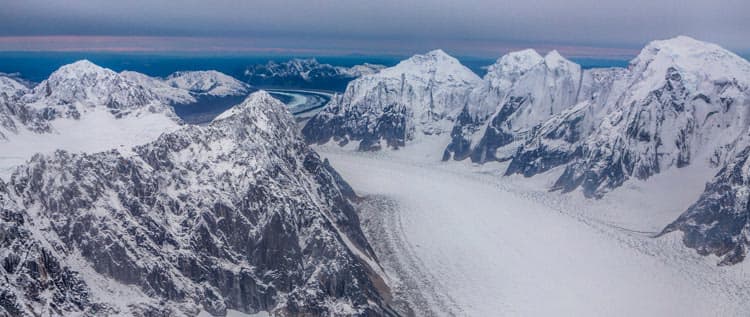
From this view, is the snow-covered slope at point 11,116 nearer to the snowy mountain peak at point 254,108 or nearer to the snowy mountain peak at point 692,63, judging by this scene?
the snowy mountain peak at point 254,108

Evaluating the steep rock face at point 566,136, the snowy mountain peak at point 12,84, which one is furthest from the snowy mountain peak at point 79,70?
the steep rock face at point 566,136

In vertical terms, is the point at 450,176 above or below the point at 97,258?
below

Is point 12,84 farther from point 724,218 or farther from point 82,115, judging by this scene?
point 724,218

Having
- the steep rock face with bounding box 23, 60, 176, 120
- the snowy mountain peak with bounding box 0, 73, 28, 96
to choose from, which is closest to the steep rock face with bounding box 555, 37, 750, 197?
the steep rock face with bounding box 23, 60, 176, 120

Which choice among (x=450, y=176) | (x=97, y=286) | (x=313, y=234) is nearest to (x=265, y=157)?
(x=313, y=234)

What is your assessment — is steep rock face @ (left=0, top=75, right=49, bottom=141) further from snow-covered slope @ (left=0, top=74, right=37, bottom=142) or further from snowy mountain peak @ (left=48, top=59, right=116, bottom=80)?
snowy mountain peak @ (left=48, top=59, right=116, bottom=80)

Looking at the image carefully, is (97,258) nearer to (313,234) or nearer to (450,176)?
(313,234)
